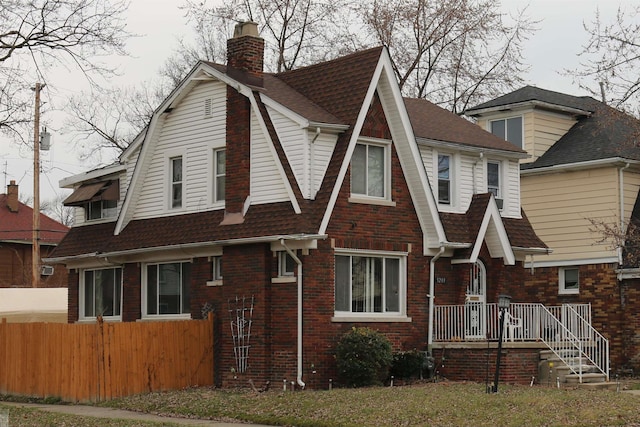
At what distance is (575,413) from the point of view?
1964 cm

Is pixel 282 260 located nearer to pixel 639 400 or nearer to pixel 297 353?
pixel 297 353

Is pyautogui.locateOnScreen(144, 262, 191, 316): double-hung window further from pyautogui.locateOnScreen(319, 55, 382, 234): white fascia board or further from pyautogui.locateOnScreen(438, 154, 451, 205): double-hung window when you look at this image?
pyautogui.locateOnScreen(438, 154, 451, 205): double-hung window

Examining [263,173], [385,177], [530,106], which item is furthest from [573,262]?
[263,173]

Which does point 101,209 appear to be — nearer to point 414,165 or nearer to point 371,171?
point 371,171

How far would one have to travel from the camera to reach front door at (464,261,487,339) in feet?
92.0

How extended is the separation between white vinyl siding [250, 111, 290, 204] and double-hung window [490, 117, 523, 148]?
12.4 m

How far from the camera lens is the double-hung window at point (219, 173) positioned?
28.3 metres

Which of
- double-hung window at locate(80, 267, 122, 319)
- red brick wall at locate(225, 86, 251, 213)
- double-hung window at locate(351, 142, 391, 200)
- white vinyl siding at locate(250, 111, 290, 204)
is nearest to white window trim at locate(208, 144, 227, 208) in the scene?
red brick wall at locate(225, 86, 251, 213)

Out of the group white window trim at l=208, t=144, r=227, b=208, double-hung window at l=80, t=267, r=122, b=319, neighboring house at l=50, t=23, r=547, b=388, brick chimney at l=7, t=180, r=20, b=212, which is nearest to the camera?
neighboring house at l=50, t=23, r=547, b=388

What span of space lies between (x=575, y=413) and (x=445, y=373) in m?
8.00

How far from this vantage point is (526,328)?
91.5 feet

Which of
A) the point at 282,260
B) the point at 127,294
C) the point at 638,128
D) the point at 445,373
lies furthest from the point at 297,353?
the point at 638,128

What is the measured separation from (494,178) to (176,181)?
29.9 ft

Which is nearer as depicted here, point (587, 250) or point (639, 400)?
point (639, 400)
